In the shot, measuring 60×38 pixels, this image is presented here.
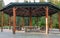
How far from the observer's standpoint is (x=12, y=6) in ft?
91.0

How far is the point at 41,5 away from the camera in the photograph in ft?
90.5

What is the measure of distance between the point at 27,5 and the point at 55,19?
1043 inches

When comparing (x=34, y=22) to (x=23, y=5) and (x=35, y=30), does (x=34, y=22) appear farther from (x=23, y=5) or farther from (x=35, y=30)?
(x=23, y=5)

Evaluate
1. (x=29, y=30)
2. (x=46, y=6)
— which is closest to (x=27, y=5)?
(x=46, y=6)

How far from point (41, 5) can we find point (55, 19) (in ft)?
86.2

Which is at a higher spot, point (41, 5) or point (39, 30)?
point (41, 5)

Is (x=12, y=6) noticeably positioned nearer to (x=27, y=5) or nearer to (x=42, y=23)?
(x=27, y=5)

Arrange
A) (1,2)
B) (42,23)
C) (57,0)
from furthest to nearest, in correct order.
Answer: (1,2) → (57,0) → (42,23)

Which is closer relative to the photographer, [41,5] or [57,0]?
[41,5]

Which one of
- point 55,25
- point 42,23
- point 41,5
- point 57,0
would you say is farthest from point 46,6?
point 57,0

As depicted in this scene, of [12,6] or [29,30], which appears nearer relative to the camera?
[12,6]

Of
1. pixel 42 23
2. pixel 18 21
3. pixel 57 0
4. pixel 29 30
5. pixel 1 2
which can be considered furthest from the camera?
pixel 1 2

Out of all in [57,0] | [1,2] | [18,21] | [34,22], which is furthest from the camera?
[1,2]

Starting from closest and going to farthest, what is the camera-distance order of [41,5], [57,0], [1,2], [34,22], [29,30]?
[41,5] → [29,30] → [34,22] → [57,0] → [1,2]
